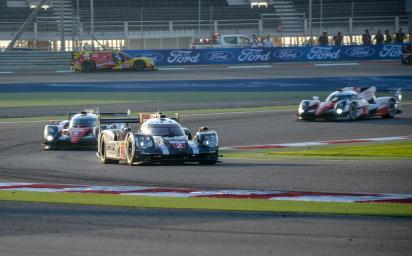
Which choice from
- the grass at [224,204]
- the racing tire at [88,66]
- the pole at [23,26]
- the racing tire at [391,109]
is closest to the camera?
the grass at [224,204]

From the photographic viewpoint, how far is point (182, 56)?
6075 centimetres

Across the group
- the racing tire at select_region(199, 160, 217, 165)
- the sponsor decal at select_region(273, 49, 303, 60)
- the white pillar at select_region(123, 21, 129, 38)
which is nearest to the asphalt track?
the racing tire at select_region(199, 160, 217, 165)

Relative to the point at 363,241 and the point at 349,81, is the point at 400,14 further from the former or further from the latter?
the point at 363,241

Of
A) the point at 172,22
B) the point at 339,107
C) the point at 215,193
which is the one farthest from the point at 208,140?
the point at 172,22

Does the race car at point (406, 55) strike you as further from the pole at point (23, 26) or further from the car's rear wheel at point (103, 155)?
the car's rear wheel at point (103, 155)

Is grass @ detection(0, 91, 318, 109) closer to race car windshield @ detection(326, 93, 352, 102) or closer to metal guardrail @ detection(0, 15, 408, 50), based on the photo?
race car windshield @ detection(326, 93, 352, 102)

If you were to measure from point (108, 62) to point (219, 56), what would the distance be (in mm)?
8254

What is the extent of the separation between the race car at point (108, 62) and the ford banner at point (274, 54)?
352cm

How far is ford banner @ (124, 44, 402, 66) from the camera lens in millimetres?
60656

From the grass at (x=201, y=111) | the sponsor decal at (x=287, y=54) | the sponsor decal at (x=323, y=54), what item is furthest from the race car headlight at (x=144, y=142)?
the sponsor decal at (x=323, y=54)

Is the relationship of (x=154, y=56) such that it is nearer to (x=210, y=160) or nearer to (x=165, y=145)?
(x=210, y=160)

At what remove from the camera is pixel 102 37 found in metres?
63.0

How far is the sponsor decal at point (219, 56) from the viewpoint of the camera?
200 ft

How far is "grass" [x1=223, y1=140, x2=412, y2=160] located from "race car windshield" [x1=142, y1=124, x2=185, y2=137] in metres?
2.51
